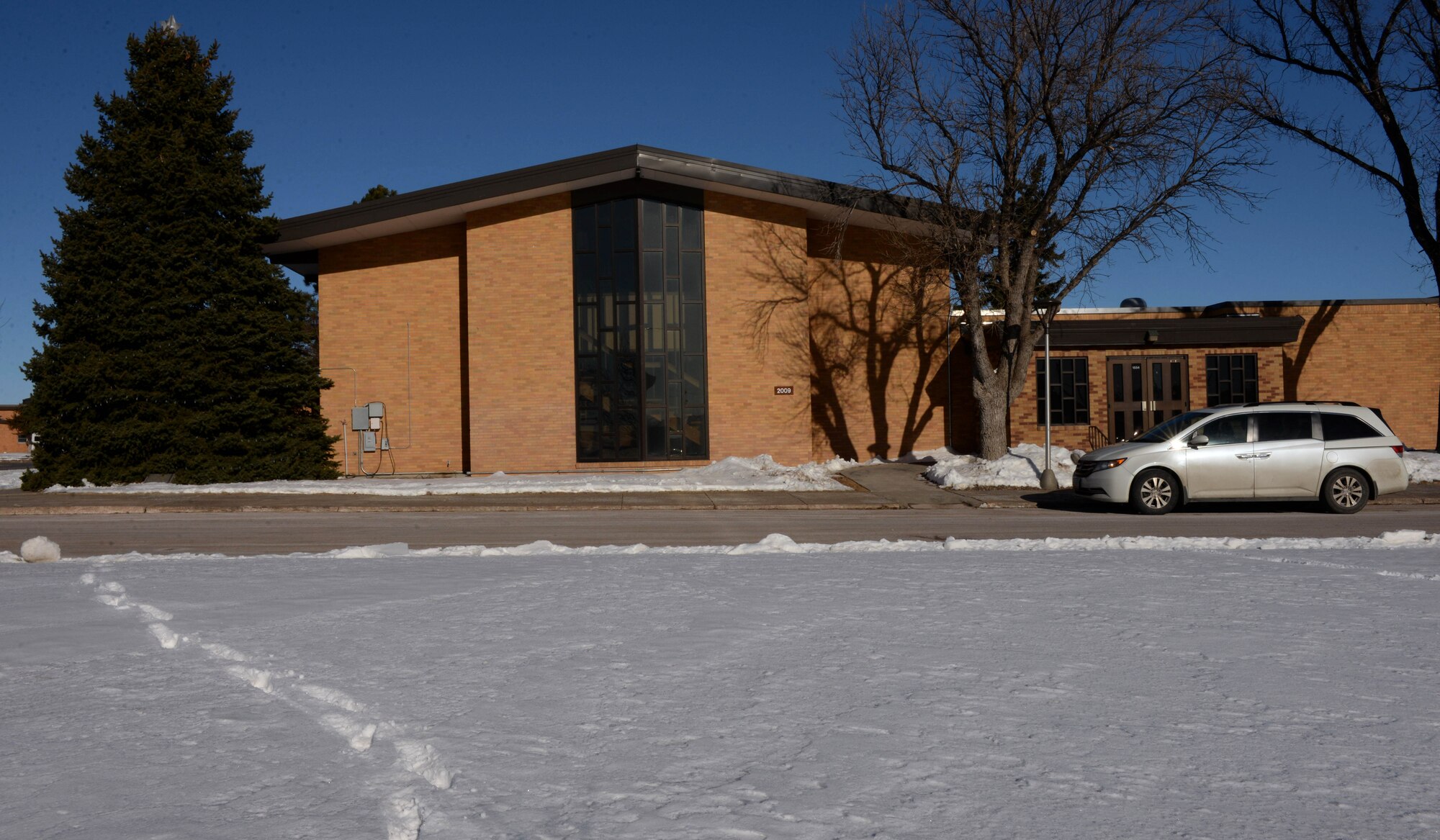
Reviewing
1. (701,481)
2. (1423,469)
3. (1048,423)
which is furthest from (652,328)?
(1423,469)

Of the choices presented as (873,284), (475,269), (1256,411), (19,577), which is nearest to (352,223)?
(475,269)

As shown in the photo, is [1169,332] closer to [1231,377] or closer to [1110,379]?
[1110,379]

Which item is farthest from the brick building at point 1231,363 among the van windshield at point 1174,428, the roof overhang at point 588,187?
the van windshield at point 1174,428

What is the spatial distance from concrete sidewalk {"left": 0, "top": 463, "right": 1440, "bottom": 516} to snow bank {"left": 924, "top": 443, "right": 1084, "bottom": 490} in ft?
0.89

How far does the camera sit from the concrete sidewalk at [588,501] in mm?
19578

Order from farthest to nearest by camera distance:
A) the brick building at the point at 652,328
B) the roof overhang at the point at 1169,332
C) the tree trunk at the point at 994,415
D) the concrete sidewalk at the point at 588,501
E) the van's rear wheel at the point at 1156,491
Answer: the roof overhang at the point at 1169,332 < the brick building at the point at 652,328 < the tree trunk at the point at 994,415 < the concrete sidewalk at the point at 588,501 < the van's rear wheel at the point at 1156,491

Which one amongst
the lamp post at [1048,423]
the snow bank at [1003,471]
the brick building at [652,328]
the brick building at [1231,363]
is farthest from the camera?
the brick building at [1231,363]

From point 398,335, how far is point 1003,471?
16.4 m

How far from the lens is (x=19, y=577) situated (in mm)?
9594

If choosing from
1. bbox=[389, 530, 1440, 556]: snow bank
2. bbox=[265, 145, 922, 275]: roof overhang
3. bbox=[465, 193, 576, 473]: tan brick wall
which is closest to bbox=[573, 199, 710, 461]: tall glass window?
bbox=[465, 193, 576, 473]: tan brick wall

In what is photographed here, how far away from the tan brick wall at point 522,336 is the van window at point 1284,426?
16331mm

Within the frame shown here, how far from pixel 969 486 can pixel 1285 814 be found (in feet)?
62.7

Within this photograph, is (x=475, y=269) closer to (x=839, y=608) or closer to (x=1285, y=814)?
(x=839, y=608)

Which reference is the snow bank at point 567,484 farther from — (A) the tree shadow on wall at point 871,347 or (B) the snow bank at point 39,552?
(B) the snow bank at point 39,552
